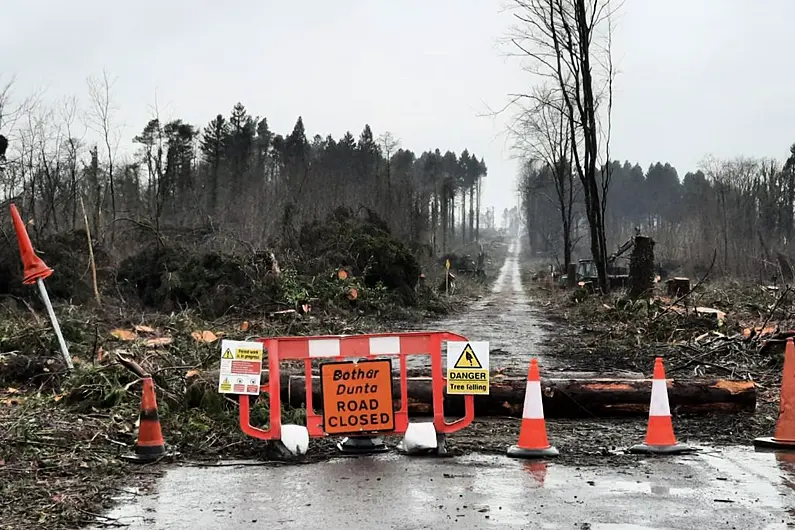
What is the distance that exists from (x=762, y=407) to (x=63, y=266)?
14.6m

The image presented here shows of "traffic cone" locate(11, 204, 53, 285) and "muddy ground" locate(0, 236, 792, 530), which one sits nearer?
"muddy ground" locate(0, 236, 792, 530)

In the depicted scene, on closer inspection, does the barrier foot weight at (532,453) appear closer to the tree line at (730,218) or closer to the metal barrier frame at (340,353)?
the metal barrier frame at (340,353)

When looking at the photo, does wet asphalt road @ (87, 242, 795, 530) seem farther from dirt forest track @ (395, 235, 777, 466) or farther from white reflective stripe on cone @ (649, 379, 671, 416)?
white reflective stripe on cone @ (649, 379, 671, 416)

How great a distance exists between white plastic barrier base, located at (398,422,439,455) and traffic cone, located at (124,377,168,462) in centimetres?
201

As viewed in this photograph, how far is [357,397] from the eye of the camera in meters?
6.87

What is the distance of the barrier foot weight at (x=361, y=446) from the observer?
22.6 feet

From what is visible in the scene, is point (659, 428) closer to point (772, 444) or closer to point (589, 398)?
point (772, 444)

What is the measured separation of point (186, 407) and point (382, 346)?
250 centimetres

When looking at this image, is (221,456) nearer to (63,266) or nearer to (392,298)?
(63,266)

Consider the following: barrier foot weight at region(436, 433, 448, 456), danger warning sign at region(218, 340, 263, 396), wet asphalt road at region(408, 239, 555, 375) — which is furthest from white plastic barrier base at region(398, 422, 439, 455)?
wet asphalt road at region(408, 239, 555, 375)

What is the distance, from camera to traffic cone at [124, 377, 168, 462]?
656cm

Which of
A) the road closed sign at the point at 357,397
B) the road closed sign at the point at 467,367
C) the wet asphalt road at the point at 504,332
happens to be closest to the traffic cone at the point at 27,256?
the road closed sign at the point at 357,397

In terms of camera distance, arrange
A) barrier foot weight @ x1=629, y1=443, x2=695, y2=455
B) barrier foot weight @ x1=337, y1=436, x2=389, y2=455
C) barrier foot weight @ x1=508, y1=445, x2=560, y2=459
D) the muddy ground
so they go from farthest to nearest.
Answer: barrier foot weight @ x1=337, y1=436, x2=389, y2=455 < barrier foot weight @ x1=629, y1=443, x2=695, y2=455 < barrier foot weight @ x1=508, y1=445, x2=560, y2=459 < the muddy ground

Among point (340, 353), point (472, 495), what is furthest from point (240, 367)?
point (472, 495)
